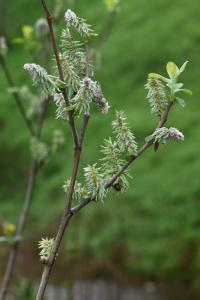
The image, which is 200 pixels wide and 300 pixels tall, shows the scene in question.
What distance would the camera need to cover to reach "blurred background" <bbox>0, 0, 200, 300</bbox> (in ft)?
9.82

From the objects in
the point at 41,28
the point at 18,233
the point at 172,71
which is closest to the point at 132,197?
the point at 41,28

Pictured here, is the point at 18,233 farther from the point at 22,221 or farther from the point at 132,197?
the point at 132,197

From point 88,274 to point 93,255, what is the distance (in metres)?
0.11

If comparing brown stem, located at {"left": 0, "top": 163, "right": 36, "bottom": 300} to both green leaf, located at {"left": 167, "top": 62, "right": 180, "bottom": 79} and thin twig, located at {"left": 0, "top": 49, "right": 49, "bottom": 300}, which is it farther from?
green leaf, located at {"left": 167, "top": 62, "right": 180, "bottom": 79}

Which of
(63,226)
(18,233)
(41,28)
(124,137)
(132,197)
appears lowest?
(63,226)

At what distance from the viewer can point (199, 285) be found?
3.02 metres

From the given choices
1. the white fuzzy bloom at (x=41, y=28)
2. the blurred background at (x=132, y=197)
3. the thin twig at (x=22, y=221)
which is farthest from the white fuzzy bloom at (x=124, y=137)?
Answer: the blurred background at (x=132, y=197)

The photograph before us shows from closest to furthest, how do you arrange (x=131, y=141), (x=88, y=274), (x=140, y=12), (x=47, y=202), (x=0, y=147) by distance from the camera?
(x=131, y=141) → (x=88, y=274) → (x=47, y=202) → (x=0, y=147) → (x=140, y=12)

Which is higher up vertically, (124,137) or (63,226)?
(124,137)

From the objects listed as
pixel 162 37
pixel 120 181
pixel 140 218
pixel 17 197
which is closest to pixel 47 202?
pixel 17 197

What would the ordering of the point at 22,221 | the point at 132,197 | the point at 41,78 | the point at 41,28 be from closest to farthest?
the point at 41,78
the point at 22,221
the point at 41,28
the point at 132,197

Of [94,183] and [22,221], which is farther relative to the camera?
[22,221]

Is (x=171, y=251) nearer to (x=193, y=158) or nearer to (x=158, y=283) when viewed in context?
(x=158, y=283)

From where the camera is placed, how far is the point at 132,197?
3152mm
